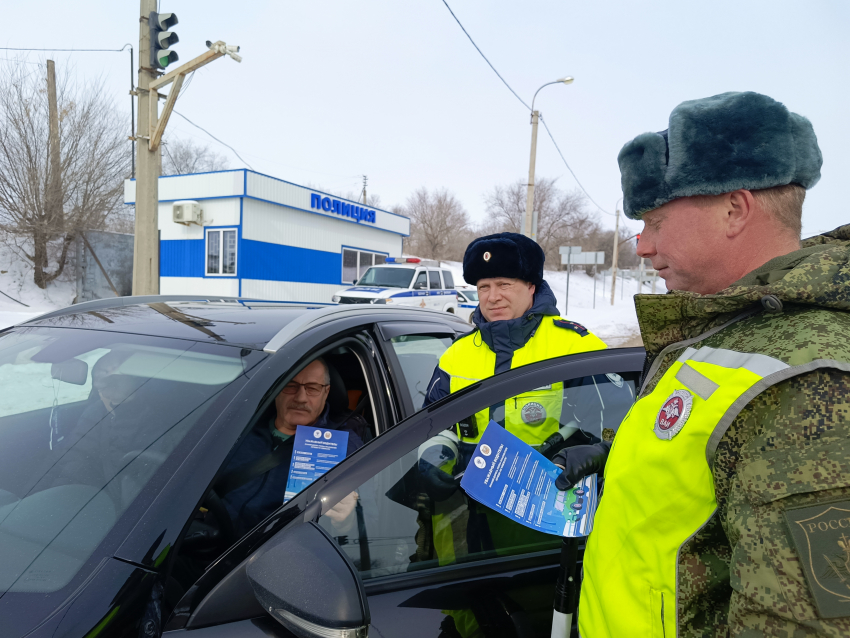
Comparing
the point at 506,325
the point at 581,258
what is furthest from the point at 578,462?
the point at 581,258

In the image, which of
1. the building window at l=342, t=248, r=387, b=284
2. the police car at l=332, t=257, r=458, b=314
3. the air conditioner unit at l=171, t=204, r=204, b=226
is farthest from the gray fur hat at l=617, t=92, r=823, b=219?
the building window at l=342, t=248, r=387, b=284

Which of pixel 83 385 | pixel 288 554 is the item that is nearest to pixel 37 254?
pixel 83 385

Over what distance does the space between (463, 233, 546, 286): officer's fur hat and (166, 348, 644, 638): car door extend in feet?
3.97

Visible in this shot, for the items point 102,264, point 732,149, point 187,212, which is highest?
point 187,212

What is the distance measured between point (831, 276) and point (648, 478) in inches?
16.2

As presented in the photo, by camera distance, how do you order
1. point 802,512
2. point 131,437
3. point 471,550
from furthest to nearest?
point 131,437, point 471,550, point 802,512

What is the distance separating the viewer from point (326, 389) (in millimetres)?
2334

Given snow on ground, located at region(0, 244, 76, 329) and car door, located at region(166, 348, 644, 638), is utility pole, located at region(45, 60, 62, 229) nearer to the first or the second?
snow on ground, located at region(0, 244, 76, 329)

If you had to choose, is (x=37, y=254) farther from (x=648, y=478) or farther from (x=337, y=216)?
(x=648, y=478)

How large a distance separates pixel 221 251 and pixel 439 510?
55.0 ft

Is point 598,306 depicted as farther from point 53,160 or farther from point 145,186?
point 145,186

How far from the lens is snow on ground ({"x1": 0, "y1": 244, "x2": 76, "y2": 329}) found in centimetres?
1836

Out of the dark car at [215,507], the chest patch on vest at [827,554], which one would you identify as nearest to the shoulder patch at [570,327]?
the dark car at [215,507]

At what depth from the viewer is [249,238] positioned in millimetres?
16359
